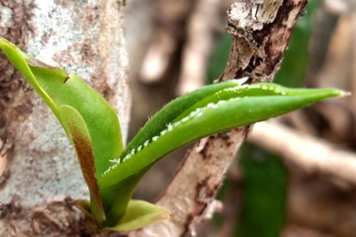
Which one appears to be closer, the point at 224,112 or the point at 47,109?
the point at 224,112

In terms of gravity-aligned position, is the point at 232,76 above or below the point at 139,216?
above

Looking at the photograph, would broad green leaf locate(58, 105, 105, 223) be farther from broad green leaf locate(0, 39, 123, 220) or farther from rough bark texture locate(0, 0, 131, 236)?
rough bark texture locate(0, 0, 131, 236)

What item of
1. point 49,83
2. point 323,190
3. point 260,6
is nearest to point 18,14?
point 49,83

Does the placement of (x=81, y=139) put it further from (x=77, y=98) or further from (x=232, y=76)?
(x=232, y=76)

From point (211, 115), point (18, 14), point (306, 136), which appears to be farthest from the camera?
point (306, 136)

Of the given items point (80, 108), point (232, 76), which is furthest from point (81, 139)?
point (232, 76)

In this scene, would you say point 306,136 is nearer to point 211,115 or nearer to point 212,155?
point 212,155

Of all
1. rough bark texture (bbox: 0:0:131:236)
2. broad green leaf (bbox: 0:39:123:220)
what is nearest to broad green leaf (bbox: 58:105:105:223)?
broad green leaf (bbox: 0:39:123:220)
